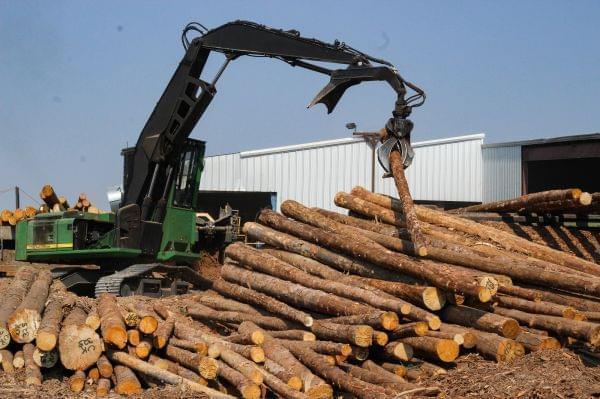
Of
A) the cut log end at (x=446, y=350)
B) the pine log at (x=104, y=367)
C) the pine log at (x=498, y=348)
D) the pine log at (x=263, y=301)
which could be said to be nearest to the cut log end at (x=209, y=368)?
the pine log at (x=104, y=367)

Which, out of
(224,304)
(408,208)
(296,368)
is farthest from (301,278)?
(296,368)

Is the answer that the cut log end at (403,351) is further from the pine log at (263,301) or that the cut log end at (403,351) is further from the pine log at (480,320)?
the pine log at (263,301)

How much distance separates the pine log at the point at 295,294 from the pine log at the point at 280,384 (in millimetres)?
1268

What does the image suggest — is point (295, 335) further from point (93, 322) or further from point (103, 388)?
→ point (93, 322)

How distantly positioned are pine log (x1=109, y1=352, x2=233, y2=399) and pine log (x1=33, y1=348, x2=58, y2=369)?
719mm

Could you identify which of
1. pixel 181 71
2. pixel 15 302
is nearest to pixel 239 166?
pixel 181 71

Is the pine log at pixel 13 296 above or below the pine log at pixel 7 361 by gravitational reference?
above

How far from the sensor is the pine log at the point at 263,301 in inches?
409

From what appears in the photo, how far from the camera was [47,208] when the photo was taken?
18.5 meters

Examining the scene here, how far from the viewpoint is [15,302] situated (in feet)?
37.0

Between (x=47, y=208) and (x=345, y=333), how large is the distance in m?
11.2

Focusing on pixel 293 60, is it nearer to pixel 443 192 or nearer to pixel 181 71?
pixel 181 71

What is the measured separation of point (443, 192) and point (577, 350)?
20.3 m

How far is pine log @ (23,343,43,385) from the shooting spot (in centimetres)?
936
